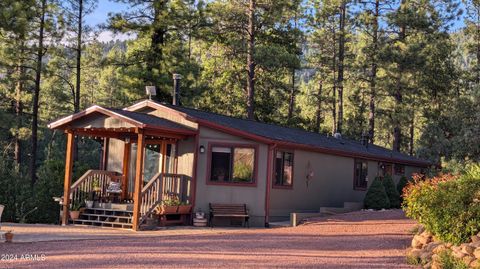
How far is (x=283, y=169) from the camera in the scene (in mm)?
17047

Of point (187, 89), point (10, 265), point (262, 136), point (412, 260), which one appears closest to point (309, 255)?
point (412, 260)

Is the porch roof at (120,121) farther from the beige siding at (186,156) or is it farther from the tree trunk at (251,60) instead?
the tree trunk at (251,60)

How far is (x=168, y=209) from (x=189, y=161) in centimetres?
166

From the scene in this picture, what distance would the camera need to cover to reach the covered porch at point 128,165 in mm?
14258

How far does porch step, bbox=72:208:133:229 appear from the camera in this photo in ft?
49.2

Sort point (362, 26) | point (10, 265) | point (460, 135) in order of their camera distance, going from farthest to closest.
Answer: point (362, 26) → point (460, 135) → point (10, 265)

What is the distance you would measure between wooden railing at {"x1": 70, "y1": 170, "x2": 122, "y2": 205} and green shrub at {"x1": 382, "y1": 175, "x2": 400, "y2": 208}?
33.5ft

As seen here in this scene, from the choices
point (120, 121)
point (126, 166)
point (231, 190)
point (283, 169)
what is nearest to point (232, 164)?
point (231, 190)

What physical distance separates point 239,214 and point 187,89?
12.3m

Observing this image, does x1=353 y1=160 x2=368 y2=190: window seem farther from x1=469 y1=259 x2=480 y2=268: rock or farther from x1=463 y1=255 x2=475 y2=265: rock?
x1=469 y1=259 x2=480 y2=268: rock

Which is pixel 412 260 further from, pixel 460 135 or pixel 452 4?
pixel 452 4

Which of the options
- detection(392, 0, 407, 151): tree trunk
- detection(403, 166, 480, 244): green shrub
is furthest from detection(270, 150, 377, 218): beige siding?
detection(392, 0, 407, 151): tree trunk

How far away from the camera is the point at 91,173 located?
16328mm

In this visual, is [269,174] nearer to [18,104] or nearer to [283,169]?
[283,169]
